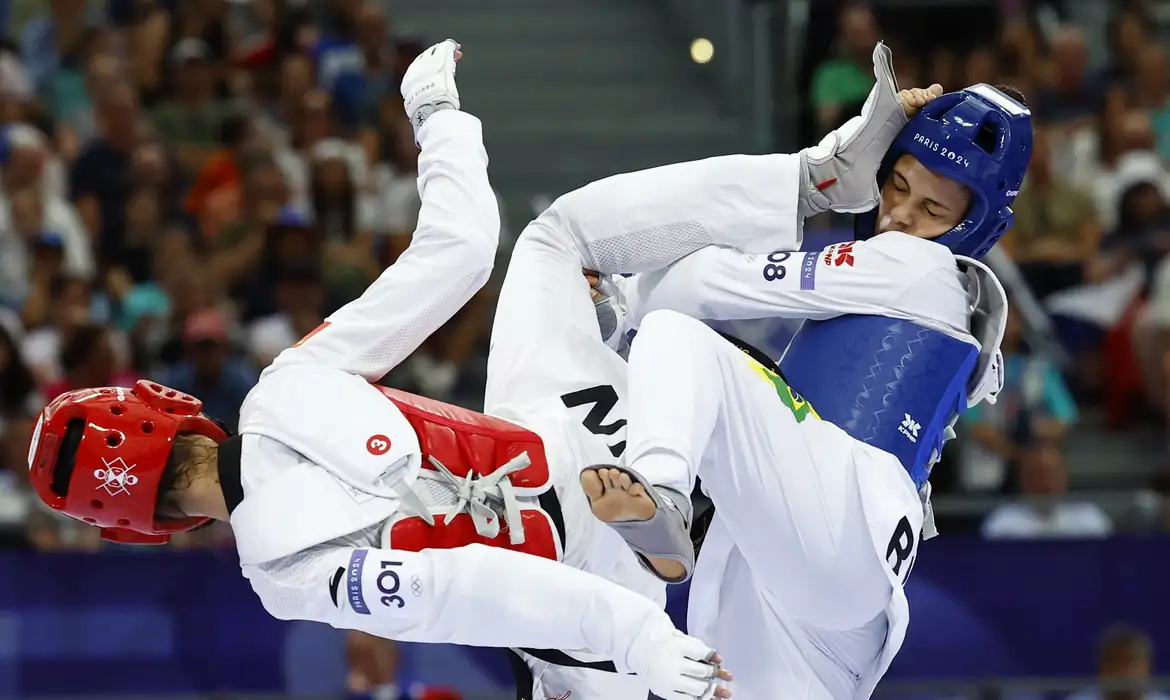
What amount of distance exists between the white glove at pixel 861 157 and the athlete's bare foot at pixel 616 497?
4.57 feet

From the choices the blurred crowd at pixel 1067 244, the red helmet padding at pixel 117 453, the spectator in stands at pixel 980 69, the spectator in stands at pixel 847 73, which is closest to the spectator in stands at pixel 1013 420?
the blurred crowd at pixel 1067 244

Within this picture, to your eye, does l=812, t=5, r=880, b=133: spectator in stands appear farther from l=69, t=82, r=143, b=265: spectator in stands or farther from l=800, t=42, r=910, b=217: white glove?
l=69, t=82, r=143, b=265: spectator in stands

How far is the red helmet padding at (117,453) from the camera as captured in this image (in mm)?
4547

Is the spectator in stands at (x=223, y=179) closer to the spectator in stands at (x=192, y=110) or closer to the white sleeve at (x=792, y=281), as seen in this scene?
the spectator in stands at (x=192, y=110)

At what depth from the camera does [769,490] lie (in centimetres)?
446

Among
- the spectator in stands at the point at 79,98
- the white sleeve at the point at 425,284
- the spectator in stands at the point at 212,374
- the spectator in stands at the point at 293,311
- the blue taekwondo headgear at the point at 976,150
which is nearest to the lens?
the white sleeve at the point at 425,284

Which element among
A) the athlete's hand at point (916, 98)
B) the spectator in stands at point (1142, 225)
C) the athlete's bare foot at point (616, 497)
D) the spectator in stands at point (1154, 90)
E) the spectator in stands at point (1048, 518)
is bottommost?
the spectator in stands at point (1048, 518)

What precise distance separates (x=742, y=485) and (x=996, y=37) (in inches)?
262

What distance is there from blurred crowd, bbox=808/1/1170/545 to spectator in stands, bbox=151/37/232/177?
3.63 m

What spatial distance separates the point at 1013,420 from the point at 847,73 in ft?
6.90

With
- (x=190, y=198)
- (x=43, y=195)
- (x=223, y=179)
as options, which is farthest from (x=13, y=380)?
(x=223, y=179)

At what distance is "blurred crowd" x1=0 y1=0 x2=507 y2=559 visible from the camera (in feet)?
28.6

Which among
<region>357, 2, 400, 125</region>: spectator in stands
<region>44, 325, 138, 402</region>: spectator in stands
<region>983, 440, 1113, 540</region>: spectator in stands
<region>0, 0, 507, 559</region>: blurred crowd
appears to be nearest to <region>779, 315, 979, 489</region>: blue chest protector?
<region>983, 440, 1113, 540</region>: spectator in stands

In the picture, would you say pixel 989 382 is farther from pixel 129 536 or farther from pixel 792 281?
pixel 129 536
